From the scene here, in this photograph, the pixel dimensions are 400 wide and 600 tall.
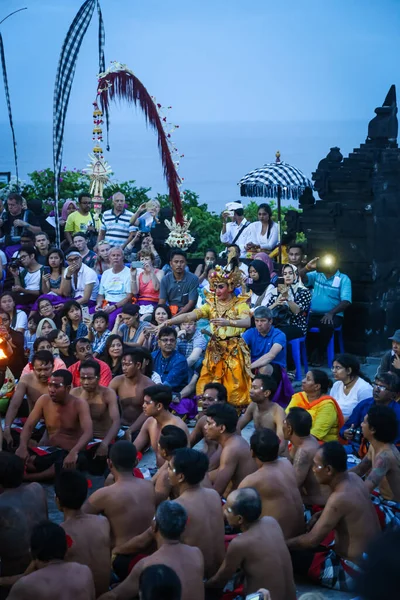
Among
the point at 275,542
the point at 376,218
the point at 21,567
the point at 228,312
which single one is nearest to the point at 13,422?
the point at 228,312

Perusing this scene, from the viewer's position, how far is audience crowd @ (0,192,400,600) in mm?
5086

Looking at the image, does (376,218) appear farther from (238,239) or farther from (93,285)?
(93,285)

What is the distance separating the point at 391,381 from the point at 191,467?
2396mm

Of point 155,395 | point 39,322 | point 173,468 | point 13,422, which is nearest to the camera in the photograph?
point 173,468

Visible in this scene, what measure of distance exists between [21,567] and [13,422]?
303 cm

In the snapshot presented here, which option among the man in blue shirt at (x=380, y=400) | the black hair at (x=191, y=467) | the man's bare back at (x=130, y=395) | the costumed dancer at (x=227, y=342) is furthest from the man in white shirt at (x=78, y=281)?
the black hair at (x=191, y=467)

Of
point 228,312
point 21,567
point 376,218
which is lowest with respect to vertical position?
point 21,567

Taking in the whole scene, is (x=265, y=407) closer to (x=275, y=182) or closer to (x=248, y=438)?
(x=248, y=438)

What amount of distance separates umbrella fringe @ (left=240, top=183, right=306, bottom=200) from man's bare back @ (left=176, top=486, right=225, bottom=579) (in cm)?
722

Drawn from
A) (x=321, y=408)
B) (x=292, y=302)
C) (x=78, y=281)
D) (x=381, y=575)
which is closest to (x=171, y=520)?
(x=381, y=575)

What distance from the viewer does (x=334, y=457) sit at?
18.7 feet

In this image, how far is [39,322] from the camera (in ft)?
32.8

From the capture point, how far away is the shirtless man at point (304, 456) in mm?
6465

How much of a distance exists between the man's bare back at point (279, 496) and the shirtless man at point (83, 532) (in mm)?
991
